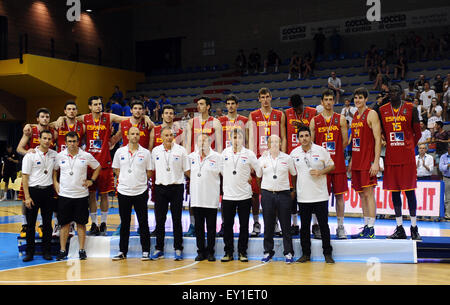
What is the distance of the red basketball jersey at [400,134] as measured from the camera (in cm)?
700

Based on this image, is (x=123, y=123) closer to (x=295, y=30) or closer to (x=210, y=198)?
(x=210, y=198)

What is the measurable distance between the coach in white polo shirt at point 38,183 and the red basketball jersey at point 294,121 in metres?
3.45

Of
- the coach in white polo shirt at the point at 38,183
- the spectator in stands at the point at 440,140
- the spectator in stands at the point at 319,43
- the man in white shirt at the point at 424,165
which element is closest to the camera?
the coach in white polo shirt at the point at 38,183

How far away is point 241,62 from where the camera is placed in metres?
23.0

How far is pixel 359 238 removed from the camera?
7148 mm

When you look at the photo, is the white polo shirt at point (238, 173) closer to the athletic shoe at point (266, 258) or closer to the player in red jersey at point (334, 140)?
the athletic shoe at point (266, 258)

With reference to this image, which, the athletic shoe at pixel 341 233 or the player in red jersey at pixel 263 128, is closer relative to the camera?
the athletic shoe at pixel 341 233

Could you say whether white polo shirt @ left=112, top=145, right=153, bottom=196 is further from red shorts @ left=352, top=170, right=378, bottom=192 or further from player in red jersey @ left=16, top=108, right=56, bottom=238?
red shorts @ left=352, top=170, right=378, bottom=192

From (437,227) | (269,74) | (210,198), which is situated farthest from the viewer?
(269,74)

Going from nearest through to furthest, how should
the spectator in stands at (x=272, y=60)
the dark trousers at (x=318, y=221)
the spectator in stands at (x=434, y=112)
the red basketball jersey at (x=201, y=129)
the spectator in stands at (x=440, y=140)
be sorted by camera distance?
1. the dark trousers at (x=318, y=221)
2. the red basketball jersey at (x=201, y=129)
3. the spectator in stands at (x=440, y=140)
4. the spectator in stands at (x=434, y=112)
5. the spectator in stands at (x=272, y=60)

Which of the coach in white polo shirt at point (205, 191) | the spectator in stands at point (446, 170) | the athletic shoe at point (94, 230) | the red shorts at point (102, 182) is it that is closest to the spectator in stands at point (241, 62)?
the spectator in stands at point (446, 170)

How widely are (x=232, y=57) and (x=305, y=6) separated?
4170mm

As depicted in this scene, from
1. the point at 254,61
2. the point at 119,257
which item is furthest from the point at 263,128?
the point at 254,61

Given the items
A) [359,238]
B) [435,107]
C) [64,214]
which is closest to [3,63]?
[64,214]
